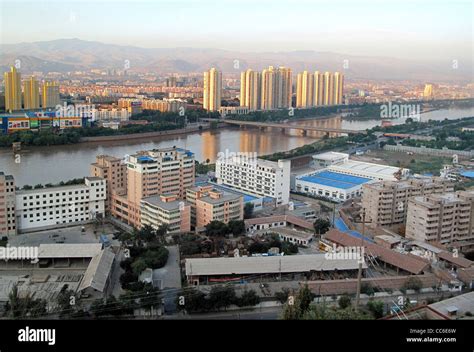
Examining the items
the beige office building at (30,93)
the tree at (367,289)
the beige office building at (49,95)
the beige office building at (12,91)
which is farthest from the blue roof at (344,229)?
the beige office building at (49,95)

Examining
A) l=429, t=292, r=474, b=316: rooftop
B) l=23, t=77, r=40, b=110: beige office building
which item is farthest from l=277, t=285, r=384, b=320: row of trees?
l=23, t=77, r=40, b=110: beige office building

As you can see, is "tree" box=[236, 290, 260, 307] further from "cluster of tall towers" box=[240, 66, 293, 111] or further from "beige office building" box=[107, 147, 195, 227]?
"cluster of tall towers" box=[240, 66, 293, 111]

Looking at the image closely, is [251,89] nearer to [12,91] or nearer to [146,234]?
[12,91]

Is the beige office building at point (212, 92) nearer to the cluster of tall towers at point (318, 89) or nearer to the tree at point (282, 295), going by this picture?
the cluster of tall towers at point (318, 89)

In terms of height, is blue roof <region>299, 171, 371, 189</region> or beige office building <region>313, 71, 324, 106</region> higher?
beige office building <region>313, 71, 324, 106</region>

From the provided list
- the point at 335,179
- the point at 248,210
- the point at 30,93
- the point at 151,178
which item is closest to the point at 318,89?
the point at 30,93
